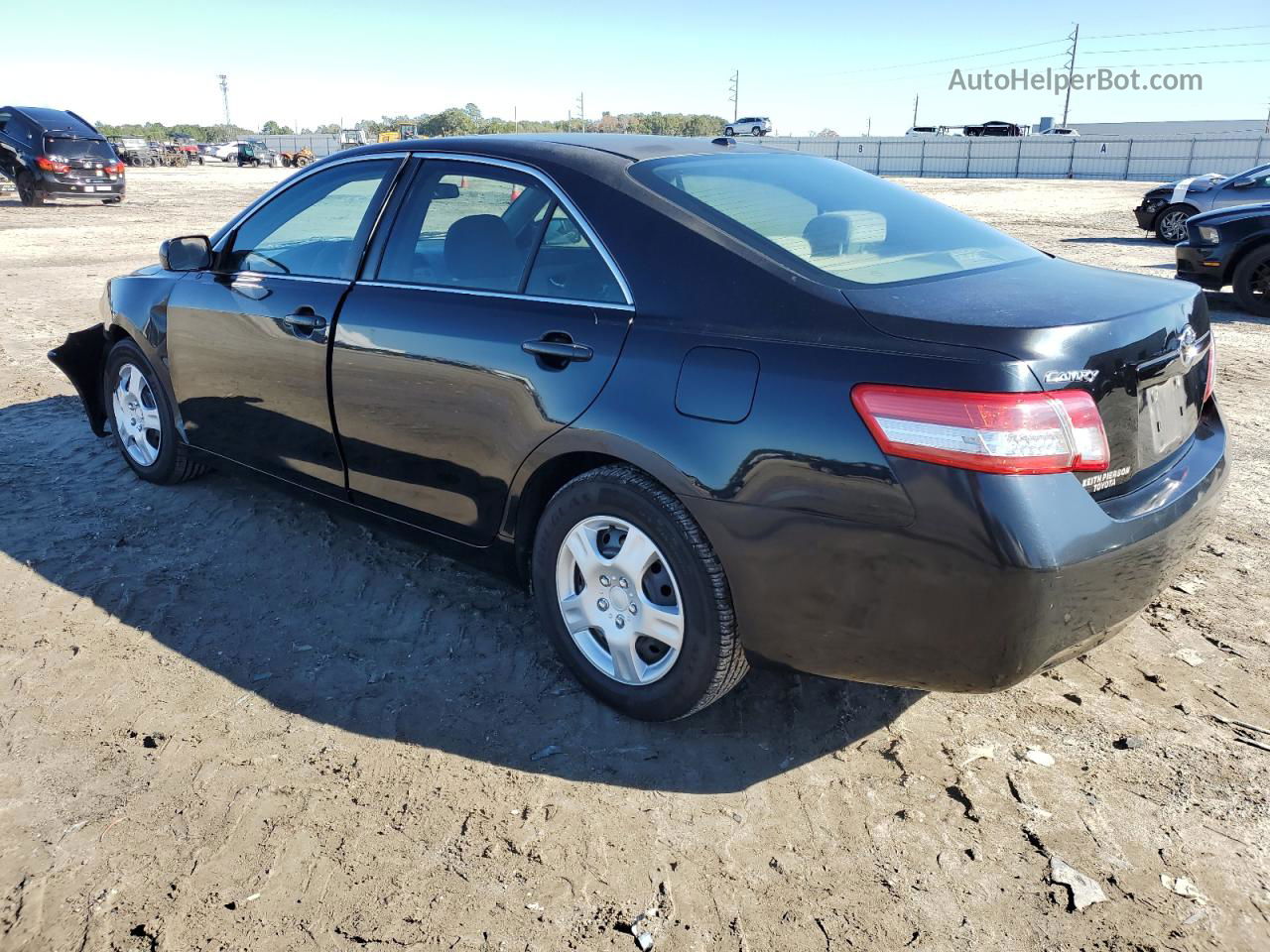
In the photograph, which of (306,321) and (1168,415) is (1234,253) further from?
(306,321)

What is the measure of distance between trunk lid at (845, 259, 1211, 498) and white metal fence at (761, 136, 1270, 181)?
41937 mm

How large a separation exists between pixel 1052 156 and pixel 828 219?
47.9 m

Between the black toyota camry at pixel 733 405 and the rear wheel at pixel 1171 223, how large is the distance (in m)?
14.6

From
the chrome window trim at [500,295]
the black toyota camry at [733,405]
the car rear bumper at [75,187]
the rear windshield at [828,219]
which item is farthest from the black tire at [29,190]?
the rear windshield at [828,219]

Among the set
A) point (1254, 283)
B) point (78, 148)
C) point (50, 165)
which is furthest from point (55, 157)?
point (1254, 283)

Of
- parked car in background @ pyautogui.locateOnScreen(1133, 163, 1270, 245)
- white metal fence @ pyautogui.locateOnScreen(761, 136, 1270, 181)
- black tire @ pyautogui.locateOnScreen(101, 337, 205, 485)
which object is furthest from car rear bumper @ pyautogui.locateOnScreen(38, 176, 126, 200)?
white metal fence @ pyautogui.locateOnScreen(761, 136, 1270, 181)

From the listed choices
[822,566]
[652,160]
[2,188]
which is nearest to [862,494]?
[822,566]

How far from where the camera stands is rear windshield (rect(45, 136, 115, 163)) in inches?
821

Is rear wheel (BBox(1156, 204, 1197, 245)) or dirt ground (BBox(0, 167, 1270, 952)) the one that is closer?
dirt ground (BBox(0, 167, 1270, 952))

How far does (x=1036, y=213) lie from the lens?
22.2 m

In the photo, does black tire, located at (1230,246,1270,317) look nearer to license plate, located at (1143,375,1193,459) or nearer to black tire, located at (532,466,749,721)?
license plate, located at (1143,375,1193,459)

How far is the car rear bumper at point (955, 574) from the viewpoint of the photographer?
226cm

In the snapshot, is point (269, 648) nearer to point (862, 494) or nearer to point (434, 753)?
point (434, 753)

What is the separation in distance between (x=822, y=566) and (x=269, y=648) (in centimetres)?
208
